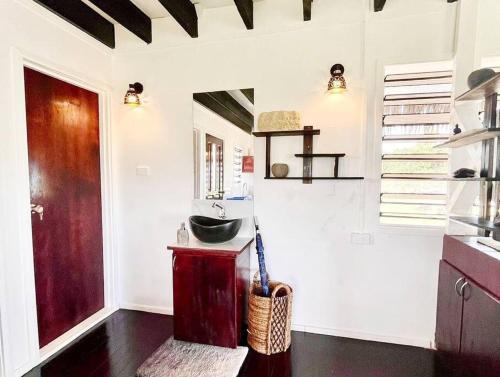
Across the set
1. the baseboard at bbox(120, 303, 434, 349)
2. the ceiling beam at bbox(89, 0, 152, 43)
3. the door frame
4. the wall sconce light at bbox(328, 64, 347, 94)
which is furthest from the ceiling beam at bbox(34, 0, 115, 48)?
the baseboard at bbox(120, 303, 434, 349)

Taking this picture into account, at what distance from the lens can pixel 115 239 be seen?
2.66 meters

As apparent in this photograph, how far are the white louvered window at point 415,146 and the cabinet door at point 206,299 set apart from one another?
132cm

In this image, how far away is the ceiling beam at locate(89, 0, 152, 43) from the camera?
2018 millimetres

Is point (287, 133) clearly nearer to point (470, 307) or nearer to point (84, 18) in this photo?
point (470, 307)

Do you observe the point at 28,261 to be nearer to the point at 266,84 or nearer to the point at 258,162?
the point at 258,162

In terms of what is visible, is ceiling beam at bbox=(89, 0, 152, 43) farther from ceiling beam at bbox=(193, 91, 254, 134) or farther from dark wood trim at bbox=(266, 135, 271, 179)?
dark wood trim at bbox=(266, 135, 271, 179)

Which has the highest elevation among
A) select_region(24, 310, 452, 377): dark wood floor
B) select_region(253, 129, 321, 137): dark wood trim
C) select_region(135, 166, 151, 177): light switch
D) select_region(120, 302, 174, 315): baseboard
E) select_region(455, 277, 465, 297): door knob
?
select_region(253, 129, 321, 137): dark wood trim

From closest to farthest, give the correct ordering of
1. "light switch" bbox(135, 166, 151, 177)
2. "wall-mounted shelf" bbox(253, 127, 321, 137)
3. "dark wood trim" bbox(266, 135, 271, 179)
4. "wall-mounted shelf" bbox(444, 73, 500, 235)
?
"wall-mounted shelf" bbox(444, 73, 500, 235) → "wall-mounted shelf" bbox(253, 127, 321, 137) → "dark wood trim" bbox(266, 135, 271, 179) → "light switch" bbox(135, 166, 151, 177)

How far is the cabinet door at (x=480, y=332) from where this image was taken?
1.15 metres

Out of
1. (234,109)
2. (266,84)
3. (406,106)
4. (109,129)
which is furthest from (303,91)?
(109,129)

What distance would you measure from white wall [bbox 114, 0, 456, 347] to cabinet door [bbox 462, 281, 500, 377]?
760mm

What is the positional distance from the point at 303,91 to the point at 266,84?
1.02 ft

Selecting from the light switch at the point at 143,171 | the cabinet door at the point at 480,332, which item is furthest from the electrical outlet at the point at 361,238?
the light switch at the point at 143,171

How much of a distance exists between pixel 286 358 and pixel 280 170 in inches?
55.2
